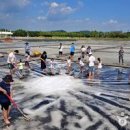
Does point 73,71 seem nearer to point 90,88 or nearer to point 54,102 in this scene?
point 90,88

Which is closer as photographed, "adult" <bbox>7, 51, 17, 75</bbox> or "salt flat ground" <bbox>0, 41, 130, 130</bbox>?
"salt flat ground" <bbox>0, 41, 130, 130</bbox>

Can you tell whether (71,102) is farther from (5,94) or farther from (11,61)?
(11,61)

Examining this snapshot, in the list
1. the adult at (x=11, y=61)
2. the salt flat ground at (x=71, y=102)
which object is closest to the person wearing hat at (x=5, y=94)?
the salt flat ground at (x=71, y=102)

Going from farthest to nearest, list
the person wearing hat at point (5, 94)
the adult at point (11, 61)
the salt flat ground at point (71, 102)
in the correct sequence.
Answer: the adult at point (11, 61)
the salt flat ground at point (71, 102)
the person wearing hat at point (5, 94)

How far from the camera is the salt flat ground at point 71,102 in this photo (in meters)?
11.9

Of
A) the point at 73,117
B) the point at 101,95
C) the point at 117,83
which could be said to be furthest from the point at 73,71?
the point at 73,117

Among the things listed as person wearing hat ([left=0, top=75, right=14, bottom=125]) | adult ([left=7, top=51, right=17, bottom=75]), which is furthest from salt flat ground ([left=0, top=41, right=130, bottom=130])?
adult ([left=7, top=51, right=17, bottom=75])

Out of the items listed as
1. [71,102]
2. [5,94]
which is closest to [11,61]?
[71,102]

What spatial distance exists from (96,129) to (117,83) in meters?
9.83

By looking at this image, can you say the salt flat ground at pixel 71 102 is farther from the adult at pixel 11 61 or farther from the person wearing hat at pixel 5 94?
the adult at pixel 11 61

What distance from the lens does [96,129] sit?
37.4 feet

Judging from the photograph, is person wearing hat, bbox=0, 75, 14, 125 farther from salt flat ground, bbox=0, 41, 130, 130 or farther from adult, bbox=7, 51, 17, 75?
adult, bbox=7, 51, 17, 75

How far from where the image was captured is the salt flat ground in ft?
39.2

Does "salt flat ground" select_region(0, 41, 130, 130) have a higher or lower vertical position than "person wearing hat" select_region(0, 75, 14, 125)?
lower
